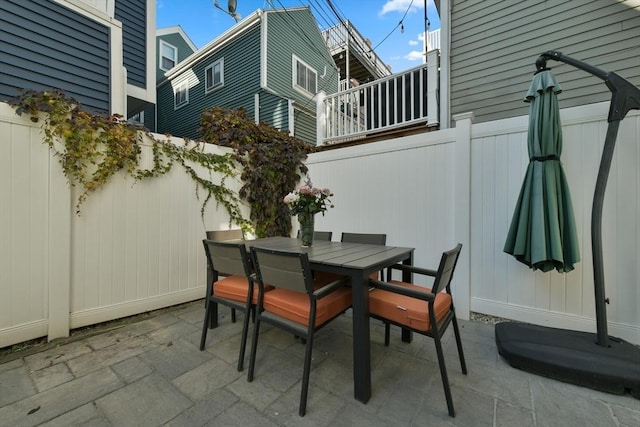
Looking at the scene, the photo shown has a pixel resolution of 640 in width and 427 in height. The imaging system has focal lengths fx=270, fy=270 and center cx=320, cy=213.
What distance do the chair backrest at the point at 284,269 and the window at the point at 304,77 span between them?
23.4 ft

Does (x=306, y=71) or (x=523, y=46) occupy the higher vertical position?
(x=306, y=71)

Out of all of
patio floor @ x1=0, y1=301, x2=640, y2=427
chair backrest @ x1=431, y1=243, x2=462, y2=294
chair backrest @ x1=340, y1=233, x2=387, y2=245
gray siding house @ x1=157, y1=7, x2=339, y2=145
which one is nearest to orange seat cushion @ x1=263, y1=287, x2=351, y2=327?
patio floor @ x1=0, y1=301, x2=640, y2=427

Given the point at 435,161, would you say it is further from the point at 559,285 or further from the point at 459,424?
the point at 459,424

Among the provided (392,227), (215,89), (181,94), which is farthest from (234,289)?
(181,94)

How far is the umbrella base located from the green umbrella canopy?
21.6 inches

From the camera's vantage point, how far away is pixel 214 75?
8.02m

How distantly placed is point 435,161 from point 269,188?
231 centimetres

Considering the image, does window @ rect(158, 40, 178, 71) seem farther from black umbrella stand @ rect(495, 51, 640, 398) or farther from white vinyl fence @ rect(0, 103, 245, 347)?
black umbrella stand @ rect(495, 51, 640, 398)

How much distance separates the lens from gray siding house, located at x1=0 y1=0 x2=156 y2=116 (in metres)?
3.34

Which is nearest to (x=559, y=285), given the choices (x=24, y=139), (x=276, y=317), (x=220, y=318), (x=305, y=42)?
(x=276, y=317)

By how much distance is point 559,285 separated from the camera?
8.28 feet

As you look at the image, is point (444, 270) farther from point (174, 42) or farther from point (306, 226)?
point (174, 42)

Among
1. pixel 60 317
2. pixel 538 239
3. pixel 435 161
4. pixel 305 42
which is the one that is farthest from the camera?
pixel 305 42

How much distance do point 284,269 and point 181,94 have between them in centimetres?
935
